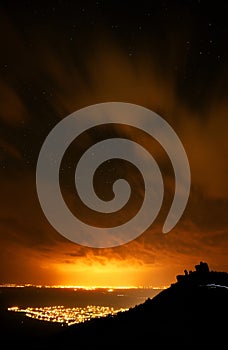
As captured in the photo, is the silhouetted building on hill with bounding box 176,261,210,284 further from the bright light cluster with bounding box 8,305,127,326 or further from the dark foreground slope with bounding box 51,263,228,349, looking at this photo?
the bright light cluster with bounding box 8,305,127,326

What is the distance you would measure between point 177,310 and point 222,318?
396 cm

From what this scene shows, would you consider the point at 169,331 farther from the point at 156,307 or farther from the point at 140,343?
the point at 156,307

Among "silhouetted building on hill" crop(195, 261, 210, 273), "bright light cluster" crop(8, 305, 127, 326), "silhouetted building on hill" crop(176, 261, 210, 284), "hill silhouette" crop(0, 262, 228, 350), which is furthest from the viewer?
"bright light cluster" crop(8, 305, 127, 326)

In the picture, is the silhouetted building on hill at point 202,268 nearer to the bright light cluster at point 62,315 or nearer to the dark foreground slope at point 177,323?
the dark foreground slope at point 177,323

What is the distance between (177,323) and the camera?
60.7ft

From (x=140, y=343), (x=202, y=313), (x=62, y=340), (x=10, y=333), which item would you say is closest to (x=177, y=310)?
(x=202, y=313)

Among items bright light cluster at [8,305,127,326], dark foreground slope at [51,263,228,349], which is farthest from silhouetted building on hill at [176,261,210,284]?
bright light cluster at [8,305,127,326]

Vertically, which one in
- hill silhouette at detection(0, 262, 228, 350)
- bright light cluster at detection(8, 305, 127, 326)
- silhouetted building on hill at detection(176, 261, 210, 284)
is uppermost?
silhouetted building on hill at detection(176, 261, 210, 284)

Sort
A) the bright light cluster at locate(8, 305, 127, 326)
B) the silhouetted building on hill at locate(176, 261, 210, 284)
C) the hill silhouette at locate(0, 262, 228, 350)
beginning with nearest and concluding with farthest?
Result: the hill silhouette at locate(0, 262, 228, 350)
the silhouetted building on hill at locate(176, 261, 210, 284)
the bright light cluster at locate(8, 305, 127, 326)

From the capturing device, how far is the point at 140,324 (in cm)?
2112

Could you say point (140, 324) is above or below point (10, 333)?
above

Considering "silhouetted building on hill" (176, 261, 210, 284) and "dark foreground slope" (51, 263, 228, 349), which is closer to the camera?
"dark foreground slope" (51, 263, 228, 349)

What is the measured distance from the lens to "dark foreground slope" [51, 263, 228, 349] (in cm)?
1634

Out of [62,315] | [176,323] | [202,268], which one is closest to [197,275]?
[202,268]
